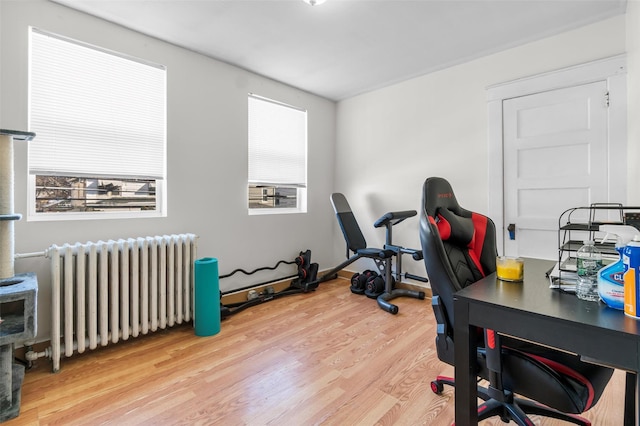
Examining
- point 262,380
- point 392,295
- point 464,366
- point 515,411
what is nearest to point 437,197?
point 464,366

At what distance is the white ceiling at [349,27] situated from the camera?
2.14 metres

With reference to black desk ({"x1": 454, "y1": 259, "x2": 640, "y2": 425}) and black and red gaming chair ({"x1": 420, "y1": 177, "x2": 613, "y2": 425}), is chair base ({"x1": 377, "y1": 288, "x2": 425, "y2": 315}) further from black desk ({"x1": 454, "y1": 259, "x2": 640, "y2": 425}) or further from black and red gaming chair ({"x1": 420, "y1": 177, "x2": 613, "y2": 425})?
black desk ({"x1": 454, "y1": 259, "x2": 640, "y2": 425})

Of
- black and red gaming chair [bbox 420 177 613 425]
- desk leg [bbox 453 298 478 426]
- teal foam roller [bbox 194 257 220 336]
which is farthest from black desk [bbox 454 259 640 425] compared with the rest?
teal foam roller [bbox 194 257 220 336]

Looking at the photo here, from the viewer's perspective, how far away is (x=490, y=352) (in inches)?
42.4

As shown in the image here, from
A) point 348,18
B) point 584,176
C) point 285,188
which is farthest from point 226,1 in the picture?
point 584,176

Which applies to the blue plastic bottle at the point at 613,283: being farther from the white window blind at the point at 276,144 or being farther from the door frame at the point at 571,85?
the white window blind at the point at 276,144

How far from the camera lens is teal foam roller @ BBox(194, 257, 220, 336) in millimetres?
2424

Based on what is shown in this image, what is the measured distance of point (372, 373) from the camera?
189cm

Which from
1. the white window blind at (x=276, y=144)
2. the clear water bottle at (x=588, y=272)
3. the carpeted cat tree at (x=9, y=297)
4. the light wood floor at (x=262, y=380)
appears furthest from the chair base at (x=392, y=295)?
the carpeted cat tree at (x=9, y=297)

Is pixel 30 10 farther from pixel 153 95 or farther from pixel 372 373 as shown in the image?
pixel 372 373

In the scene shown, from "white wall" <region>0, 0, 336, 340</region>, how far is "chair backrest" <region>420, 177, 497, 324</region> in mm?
2213

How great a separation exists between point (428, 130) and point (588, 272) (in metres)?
2.59

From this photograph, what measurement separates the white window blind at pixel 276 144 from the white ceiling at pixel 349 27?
0.50 m

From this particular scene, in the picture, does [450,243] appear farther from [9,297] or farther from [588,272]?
[9,297]
